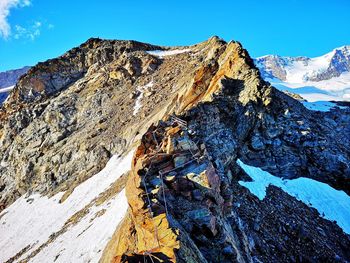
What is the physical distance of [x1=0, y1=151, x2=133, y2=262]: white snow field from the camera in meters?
20.6

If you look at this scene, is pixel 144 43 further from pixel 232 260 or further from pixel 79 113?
pixel 232 260

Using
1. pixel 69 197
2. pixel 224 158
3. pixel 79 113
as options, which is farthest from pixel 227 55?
pixel 79 113

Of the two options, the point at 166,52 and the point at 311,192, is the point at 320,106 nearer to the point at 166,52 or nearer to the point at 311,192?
the point at 311,192

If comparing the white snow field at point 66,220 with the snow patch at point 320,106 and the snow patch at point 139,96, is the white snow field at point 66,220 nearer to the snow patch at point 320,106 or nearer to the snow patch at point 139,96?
the snow patch at point 139,96

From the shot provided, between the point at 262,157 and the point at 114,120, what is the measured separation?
23953mm

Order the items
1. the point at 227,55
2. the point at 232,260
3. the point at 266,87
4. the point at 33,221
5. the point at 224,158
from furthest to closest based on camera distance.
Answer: the point at 227,55 < the point at 33,221 < the point at 266,87 < the point at 224,158 < the point at 232,260

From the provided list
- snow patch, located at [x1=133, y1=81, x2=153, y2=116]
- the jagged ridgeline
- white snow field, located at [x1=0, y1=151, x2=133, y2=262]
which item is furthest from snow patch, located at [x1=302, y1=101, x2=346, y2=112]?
white snow field, located at [x1=0, y1=151, x2=133, y2=262]

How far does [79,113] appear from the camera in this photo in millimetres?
50094

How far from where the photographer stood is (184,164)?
1477 cm

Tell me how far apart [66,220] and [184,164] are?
17452mm

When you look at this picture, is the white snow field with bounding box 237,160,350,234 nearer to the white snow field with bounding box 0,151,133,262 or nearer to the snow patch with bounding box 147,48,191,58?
the white snow field with bounding box 0,151,133,262

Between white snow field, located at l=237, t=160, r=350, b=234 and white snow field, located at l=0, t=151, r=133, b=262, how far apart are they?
8025 millimetres

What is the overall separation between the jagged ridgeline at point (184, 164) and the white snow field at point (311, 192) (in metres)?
0.09

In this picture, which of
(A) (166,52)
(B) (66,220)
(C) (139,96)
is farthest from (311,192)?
(A) (166,52)
